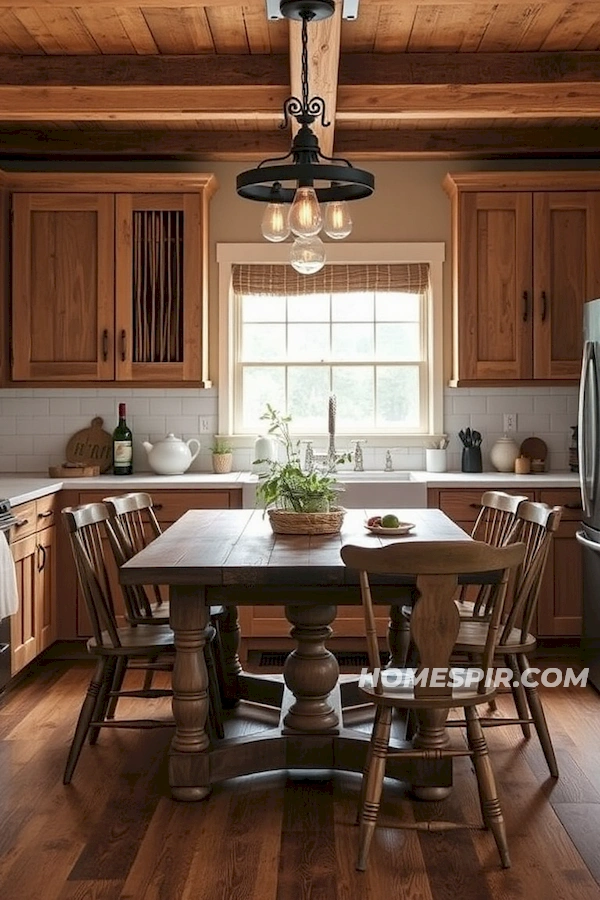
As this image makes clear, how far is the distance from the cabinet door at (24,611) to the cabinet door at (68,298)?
1.16 m

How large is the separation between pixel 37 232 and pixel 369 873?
13.5ft

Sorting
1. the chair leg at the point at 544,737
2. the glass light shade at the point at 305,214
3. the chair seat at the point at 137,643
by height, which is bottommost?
the chair leg at the point at 544,737

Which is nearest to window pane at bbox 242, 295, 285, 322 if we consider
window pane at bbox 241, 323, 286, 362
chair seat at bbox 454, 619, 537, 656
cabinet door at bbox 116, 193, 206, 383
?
window pane at bbox 241, 323, 286, 362

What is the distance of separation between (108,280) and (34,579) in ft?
5.70

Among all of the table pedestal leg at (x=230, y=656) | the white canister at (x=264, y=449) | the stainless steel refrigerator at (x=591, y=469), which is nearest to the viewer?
the table pedestal leg at (x=230, y=656)

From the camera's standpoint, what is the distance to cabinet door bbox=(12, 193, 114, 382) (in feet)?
18.8

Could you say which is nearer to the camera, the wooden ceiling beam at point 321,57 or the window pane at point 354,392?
the wooden ceiling beam at point 321,57

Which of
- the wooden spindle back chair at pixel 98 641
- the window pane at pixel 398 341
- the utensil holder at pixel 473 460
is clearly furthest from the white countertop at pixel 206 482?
the wooden spindle back chair at pixel 98 641

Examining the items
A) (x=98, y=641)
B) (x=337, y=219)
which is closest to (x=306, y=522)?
(x=98, y=641)

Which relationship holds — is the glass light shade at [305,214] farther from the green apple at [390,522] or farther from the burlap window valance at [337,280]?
the burlap window valance at [337,280]

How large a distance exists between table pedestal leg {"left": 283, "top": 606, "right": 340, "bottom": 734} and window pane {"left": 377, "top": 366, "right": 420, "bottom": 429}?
271 cm

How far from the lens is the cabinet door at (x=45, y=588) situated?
508 centimetres

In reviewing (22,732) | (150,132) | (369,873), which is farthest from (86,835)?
(150,132)

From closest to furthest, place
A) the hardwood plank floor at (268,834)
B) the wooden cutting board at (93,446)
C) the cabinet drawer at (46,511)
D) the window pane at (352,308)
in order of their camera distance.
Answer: the hardwood plank floor at (268,834)
the cabinet drawer at (46,511)
the wooden cutting board at (93,446)
the window pane at (352,308)
